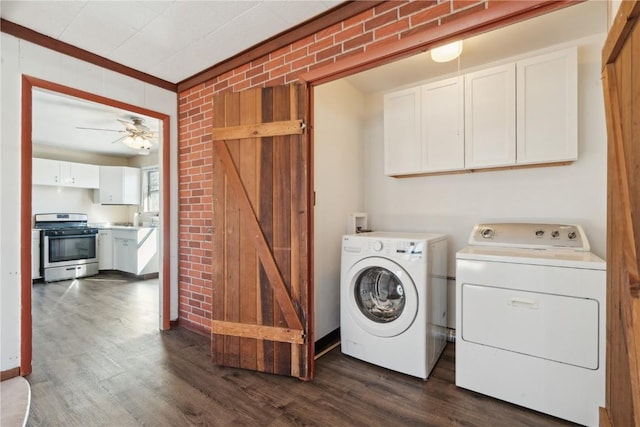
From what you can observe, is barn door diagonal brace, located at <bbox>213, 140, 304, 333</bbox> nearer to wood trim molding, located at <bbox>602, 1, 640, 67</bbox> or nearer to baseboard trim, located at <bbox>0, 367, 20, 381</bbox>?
baseboard trim, located at <bbox>0, 367, 20, 381</bbox>

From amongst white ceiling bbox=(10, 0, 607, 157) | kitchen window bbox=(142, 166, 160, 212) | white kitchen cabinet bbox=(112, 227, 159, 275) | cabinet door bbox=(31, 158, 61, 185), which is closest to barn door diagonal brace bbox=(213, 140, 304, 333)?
white ceiling bbox=(10, 0, 607, 157)

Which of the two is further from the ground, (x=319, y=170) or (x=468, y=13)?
(x=468, y=13)

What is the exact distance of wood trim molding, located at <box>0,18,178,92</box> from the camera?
6.49 feet

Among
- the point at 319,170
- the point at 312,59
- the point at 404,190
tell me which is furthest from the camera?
the point at 404,190

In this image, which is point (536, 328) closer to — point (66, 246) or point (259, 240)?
point (259, 240)

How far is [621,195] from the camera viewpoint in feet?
3.50

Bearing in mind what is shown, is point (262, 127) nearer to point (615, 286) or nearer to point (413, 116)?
point (413, 116)

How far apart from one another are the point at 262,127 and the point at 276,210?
23.8 inches

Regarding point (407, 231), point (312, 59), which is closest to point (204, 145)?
point (312, 59)

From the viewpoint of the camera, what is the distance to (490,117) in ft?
7.40

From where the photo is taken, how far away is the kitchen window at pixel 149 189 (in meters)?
6.00

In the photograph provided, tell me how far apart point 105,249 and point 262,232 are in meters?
5.04

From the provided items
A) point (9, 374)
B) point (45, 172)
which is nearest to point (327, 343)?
point (9, 374)

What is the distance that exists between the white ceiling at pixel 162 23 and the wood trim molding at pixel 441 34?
38 centimetres
